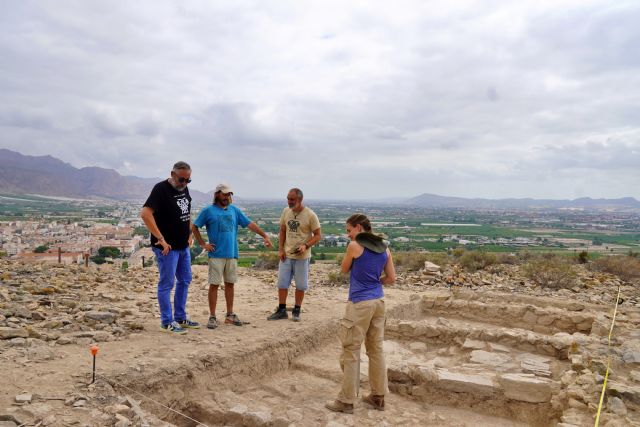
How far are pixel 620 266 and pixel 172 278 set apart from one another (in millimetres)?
14224

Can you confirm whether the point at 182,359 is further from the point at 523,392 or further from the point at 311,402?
the point at 523,392

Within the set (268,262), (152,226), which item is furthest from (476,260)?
(152,226)

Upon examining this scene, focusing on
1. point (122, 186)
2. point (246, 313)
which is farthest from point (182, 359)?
point (122, 186)

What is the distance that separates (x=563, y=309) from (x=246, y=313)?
6838 millimetres

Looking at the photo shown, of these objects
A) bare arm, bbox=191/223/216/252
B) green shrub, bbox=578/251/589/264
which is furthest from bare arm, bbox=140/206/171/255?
green shrub, bbox=578/251/589/264

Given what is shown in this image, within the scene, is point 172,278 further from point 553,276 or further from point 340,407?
point 553,276

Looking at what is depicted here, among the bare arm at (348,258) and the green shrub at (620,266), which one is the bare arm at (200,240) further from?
the green shrub at (620,266)

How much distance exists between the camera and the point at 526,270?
12555 millimetres

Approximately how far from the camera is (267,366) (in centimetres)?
563

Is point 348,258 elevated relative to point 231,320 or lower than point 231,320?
elevated

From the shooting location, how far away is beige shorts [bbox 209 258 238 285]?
6.11 metres

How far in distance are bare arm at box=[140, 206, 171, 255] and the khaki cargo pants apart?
98.1 inches

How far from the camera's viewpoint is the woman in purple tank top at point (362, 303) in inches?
167

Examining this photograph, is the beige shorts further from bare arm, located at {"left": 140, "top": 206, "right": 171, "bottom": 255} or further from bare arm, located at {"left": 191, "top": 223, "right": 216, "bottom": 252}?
bare arm, located at {"left": 140, "top": 206, "right": 171, "bottom": 255}
